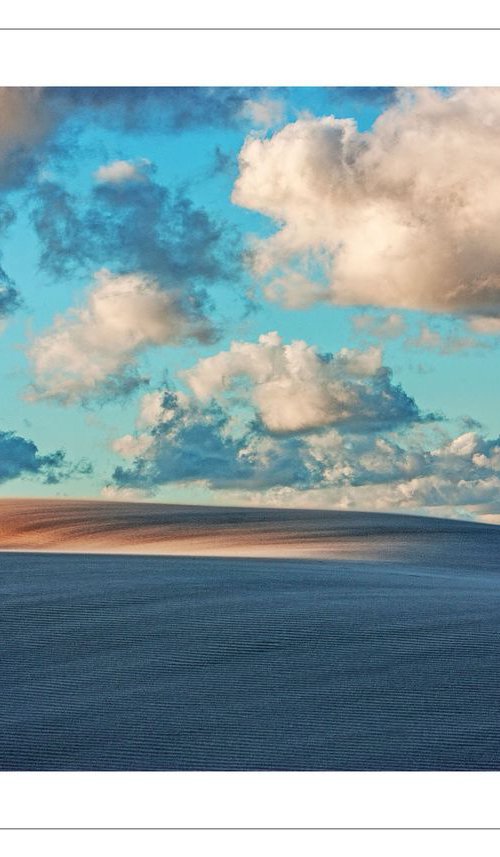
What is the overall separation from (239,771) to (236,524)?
482cm

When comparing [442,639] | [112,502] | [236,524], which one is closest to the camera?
[442,639]

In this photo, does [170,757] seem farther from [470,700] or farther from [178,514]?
[178,514]

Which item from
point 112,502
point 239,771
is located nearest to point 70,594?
point 239,771

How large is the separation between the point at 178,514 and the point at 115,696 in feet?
16.1

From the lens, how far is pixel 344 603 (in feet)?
9.33

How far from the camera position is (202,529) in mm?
6574

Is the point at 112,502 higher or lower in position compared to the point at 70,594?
higher

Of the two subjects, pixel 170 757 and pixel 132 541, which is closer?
pixel 170 757

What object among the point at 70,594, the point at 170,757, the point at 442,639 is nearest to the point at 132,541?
the point at 70,594

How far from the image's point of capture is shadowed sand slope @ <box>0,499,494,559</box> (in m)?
5.64

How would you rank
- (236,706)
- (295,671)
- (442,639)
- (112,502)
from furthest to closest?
(112,502)
(442,639)
(295,671)
(236,706)

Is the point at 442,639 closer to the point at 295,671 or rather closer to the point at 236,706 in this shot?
the point at 295,671

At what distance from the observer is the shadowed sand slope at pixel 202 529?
5645mm
